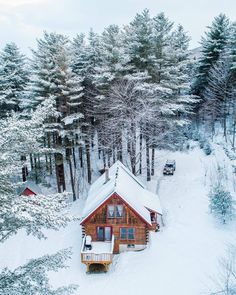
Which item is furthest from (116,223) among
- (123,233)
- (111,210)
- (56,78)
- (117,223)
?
(56,78)

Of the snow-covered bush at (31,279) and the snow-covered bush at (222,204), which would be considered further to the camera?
the snow-covered bush at (222,204)

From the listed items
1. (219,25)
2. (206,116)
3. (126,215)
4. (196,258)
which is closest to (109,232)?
(126,215)

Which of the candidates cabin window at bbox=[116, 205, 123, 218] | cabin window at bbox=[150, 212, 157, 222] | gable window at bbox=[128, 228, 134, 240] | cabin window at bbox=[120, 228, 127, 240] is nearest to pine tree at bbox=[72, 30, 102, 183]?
cabin window at bbox=[116, 205, 123, 218]

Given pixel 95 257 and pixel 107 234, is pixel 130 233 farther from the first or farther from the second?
pixel 95 257

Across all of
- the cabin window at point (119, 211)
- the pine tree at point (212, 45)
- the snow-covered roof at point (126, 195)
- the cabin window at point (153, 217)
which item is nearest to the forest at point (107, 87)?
the pine tree at point (212, 45)

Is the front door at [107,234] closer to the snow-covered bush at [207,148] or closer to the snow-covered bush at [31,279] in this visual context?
the snow-covered bush at [31,279]

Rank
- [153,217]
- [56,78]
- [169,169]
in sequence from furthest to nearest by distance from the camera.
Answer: [169,169] < [56,78] < [153,217]
